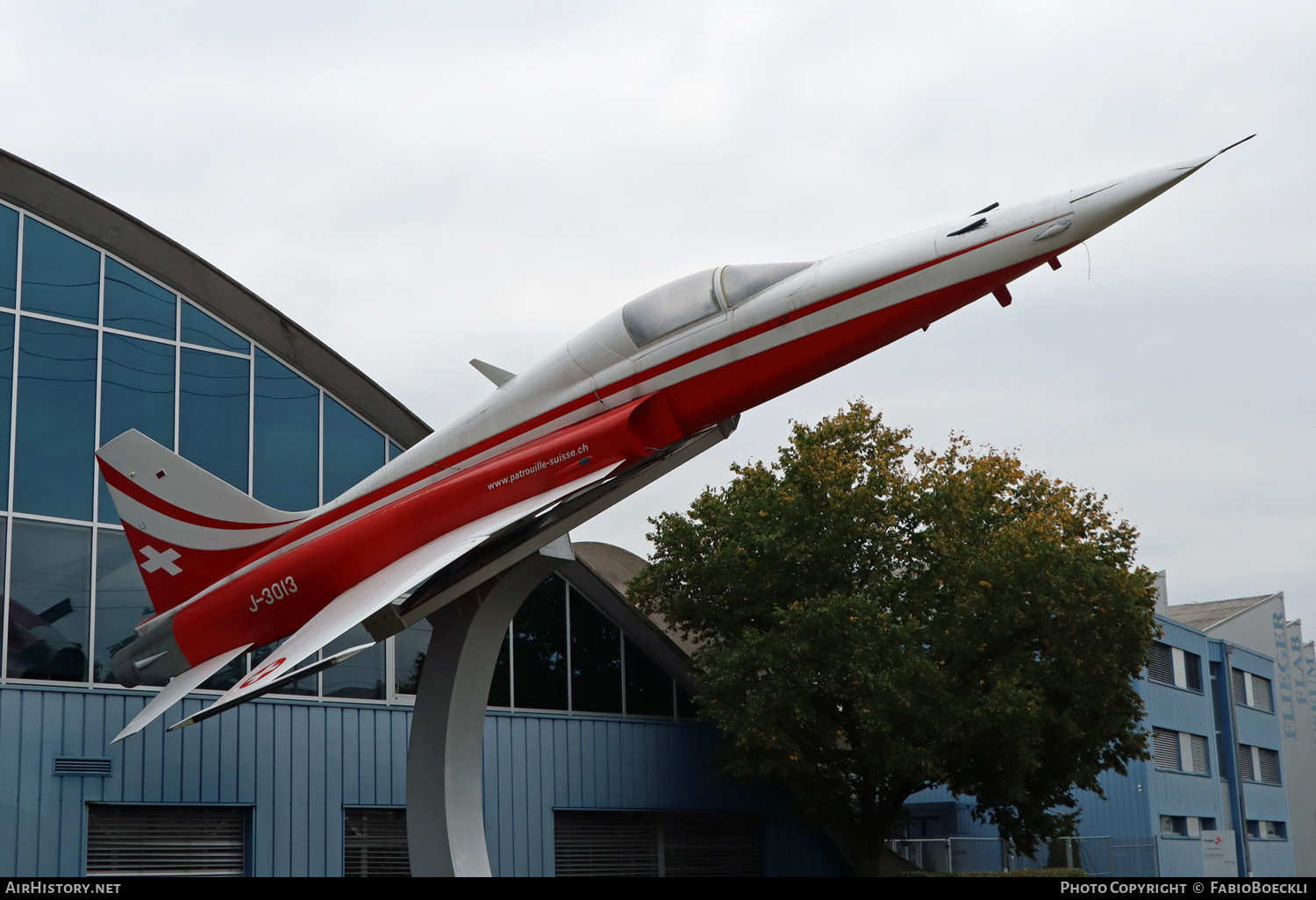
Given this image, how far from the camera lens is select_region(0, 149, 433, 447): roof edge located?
17.1 m

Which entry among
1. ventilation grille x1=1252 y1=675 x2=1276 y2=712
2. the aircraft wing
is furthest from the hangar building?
ventilation grille x1=1252 y1=675 x2=1276 y2=712

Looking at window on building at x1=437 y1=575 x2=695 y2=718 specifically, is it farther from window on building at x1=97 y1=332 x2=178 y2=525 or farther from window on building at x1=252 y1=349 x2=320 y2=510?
window on building at x1=97 y1=332 x2=178 y2=525

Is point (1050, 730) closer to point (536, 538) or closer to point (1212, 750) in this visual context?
point (536, 538)

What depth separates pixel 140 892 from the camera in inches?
287

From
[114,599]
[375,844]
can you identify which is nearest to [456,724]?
[114,599]

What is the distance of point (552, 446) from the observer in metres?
11.4

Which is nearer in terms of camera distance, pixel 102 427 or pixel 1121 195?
pixel 1121 195

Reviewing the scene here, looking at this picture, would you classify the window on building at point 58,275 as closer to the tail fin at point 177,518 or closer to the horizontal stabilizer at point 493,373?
the tail fin at point 177,518

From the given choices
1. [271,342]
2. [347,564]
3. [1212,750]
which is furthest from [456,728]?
[1212,750]

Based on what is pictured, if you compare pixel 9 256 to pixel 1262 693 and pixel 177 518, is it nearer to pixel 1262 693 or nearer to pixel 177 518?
pixel 177 518

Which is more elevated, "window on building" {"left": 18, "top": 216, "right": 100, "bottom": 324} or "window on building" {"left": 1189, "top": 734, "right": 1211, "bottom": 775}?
"window on building" {"left": 18, "top": 216, "right": 100, "bottom": 324}

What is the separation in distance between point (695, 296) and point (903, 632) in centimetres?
865

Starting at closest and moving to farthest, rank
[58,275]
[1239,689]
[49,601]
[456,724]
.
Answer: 1. [456,724]
2. [49,601]
3. [58,275]
4. [1239,689]

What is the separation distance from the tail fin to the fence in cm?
1686
